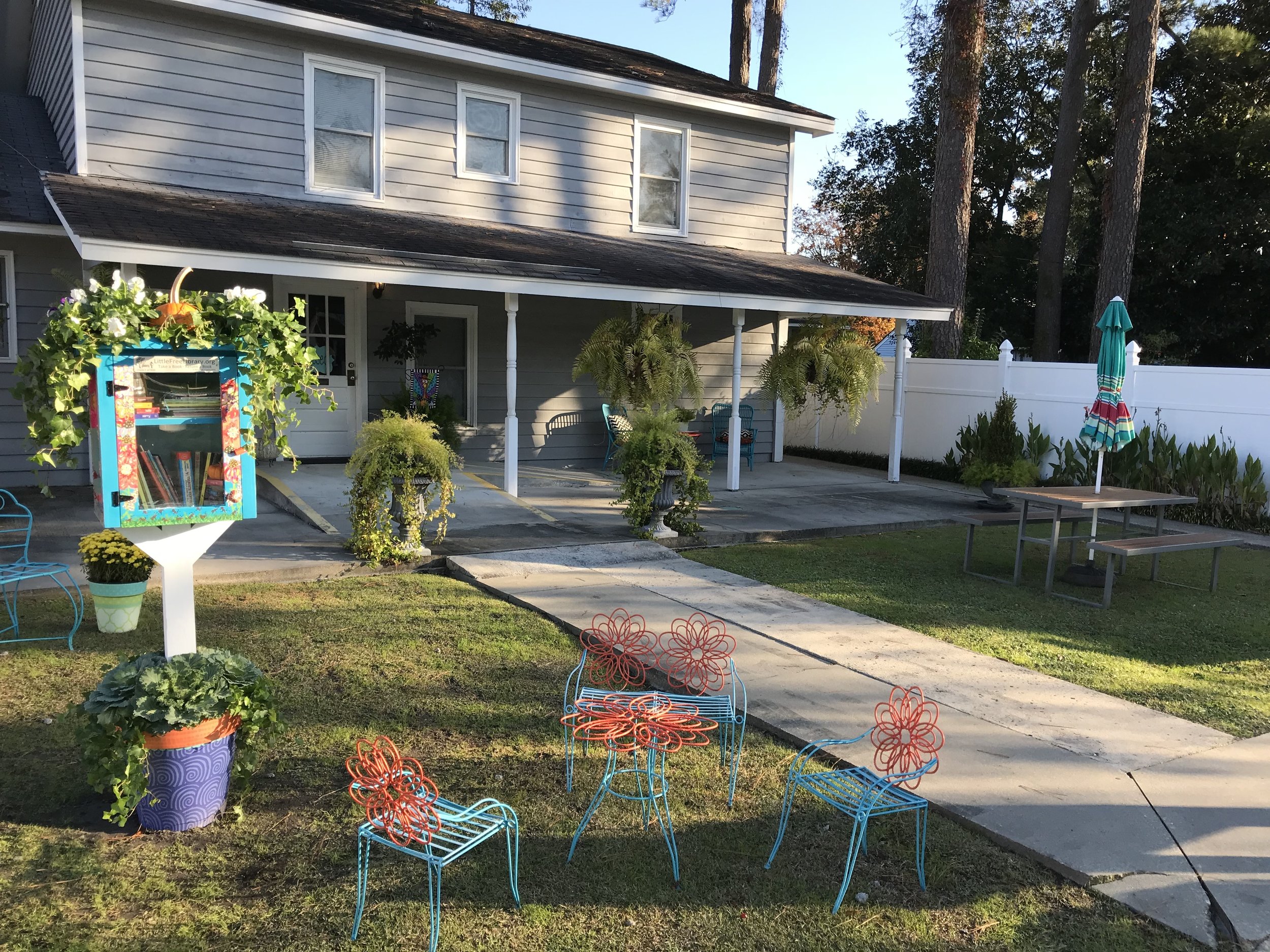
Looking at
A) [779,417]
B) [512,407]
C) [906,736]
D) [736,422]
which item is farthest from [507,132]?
[906,736]

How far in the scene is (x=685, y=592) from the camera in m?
7.19

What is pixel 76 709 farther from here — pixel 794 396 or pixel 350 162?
pixel 794 396

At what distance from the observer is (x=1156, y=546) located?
24.1ft

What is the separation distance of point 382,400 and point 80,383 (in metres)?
9.08

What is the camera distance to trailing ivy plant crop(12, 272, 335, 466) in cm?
348

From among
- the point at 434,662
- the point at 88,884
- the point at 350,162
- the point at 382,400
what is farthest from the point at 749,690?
the point at 350,162

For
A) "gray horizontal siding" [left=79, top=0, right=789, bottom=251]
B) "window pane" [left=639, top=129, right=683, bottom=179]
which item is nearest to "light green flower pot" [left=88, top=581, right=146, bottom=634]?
"gray horizontal siding" [left=79, top=0, right=789, bottom=251]

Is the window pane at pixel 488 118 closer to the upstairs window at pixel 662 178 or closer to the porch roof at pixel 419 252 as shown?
the porch roof at pixel 419 252

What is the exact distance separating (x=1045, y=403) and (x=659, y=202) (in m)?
6.41

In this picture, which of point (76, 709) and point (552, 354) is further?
point (552, 354)

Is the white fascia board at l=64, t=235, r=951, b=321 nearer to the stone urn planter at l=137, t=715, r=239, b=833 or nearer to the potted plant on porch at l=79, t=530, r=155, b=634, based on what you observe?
the potted plant on porch at l=79, t=530, r=155, b=634

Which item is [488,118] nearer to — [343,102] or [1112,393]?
[343,102]

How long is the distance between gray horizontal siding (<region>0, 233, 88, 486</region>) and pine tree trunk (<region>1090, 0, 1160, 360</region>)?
15611mm

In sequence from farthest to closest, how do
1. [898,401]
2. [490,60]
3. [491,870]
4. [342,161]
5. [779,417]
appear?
[779,417], [898,401], [490,60], [342,161], [491,870]
